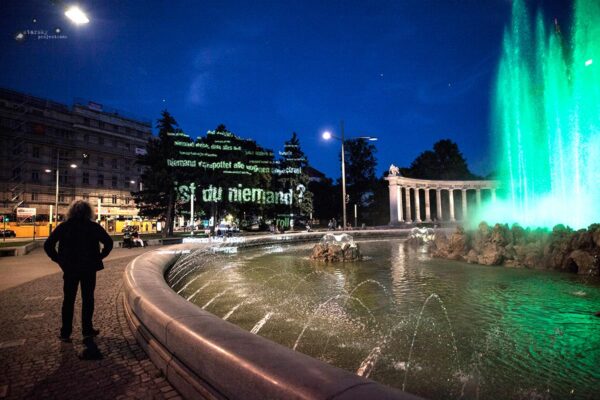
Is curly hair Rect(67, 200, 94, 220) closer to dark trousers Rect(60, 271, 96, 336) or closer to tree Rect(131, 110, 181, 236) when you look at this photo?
dark trousers Rect(60, 271, 96, 336)

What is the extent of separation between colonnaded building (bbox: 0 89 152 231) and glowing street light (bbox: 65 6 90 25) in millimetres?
42635

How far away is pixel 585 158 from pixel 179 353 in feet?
94.8

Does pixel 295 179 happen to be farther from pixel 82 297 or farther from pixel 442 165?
pixel 82 297

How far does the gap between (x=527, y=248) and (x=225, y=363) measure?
13.9 meters

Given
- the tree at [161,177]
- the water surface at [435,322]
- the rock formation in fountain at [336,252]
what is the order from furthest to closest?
the tree at [161,177] < the rock formation in fountain at [336,252] < the water surface at [435,322]

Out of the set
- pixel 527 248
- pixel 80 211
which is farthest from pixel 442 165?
pixel 80 211

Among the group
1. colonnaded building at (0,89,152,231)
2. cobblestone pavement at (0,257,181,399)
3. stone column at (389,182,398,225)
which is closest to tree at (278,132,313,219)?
stone column at (389,182,398,225)

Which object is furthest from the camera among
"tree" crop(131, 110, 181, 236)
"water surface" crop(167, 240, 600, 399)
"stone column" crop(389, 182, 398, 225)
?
"stone column" crop(389, 182, 398, 225)

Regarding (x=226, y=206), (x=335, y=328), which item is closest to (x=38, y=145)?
(x=226, y=206)

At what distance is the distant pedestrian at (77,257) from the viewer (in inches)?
189

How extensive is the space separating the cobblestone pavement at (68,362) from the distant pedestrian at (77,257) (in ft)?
1.32

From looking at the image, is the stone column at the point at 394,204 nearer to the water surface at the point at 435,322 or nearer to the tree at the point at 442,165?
the tree at the point at 442,165

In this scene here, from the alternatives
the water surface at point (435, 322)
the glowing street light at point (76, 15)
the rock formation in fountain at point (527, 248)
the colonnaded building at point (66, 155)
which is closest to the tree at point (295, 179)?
the colonnaded building at point (66, 155)

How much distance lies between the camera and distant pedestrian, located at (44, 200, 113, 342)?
15.7ft
